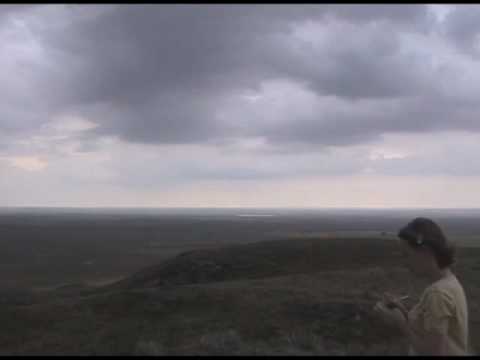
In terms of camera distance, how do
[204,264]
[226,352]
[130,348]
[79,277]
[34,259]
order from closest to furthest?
1. [226,352]
2. [130,348]
3. [204,264]
4. [79,277]
5. [34,259]

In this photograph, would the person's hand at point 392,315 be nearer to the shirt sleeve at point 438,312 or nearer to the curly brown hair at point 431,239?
the shirt sleeve at point 438,312

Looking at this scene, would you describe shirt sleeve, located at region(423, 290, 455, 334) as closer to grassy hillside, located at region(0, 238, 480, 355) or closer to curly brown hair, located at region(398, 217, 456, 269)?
curly brown hair, located at region(398, 217, 456, 269)

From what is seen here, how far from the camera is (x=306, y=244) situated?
31.9 metres

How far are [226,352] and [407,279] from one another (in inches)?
421

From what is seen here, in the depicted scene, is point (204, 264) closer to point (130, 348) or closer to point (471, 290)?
point (471, 290)

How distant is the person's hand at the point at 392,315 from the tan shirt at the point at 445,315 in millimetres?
66

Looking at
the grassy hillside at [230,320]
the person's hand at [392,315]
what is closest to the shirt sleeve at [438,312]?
the person's hand at [392,315]

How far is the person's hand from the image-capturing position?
4.20 meters

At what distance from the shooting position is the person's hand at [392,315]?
420cm

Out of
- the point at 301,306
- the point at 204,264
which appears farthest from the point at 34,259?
the point at 301,306

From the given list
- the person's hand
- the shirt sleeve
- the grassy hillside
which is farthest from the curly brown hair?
the grassy hillside

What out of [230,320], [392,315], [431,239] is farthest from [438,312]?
[230,320]

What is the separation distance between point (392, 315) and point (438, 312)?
35 centimetres

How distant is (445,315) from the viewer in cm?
401
